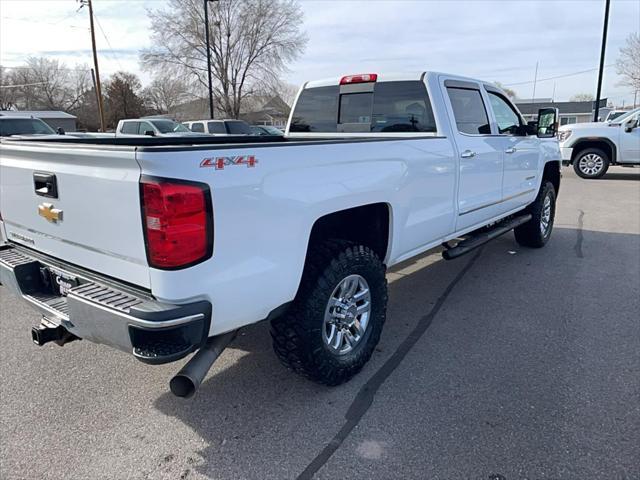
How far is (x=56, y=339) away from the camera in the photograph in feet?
8.80

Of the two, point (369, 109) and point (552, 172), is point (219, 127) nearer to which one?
point (552, 172)

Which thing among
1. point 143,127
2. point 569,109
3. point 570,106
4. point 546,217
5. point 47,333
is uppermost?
point 570,106

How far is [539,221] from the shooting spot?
6309 mm

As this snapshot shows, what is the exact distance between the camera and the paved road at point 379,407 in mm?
2404

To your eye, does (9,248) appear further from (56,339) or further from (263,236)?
(263,236)

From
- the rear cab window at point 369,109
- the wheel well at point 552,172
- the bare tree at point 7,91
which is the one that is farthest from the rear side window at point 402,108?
the bare tree at point 7,91

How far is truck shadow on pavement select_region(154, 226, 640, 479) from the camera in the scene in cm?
245

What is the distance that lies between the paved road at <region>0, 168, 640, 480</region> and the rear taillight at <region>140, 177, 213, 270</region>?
113 cm

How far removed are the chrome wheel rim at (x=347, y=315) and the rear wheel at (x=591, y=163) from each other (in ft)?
43.1

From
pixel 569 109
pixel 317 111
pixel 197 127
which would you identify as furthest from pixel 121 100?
pixel 317 111

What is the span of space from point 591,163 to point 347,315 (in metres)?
13.5

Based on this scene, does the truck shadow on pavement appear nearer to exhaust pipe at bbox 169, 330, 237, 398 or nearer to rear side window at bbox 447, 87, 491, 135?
exhaust pipe at bbox 169, 330, 237, 398

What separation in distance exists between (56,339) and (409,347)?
241cm

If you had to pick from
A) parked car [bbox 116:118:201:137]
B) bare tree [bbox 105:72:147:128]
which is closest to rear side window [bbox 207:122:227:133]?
parked car [bbox 116:118:201:137]
